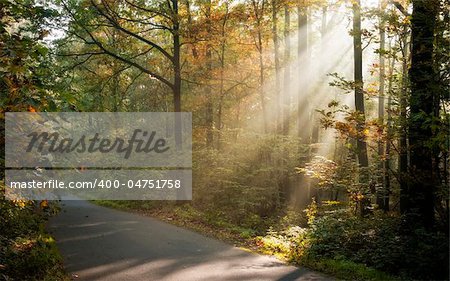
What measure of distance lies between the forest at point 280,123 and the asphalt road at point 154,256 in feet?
2.15

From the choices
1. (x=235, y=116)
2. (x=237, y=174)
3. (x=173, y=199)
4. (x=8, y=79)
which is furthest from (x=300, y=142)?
(x=8, y=79)

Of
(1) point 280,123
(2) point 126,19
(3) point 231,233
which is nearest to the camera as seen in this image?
(3) point 231,233

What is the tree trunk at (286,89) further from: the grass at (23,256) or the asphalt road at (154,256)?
the grass at (23,256)

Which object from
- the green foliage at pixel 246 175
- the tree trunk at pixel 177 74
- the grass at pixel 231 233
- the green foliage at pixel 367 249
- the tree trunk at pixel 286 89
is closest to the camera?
the green foliage at pixel 367 249

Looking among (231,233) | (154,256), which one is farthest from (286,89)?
(154,256)

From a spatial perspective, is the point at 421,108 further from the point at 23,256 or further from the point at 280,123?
the point at 280,123

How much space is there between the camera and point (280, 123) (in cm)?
2367

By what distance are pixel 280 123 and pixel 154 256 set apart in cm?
1521

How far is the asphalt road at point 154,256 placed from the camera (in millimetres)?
8258

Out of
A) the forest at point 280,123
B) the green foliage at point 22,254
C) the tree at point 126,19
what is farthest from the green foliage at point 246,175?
the green foliage at point 22,254

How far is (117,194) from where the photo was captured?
22.7 m

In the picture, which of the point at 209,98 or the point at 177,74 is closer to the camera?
the point at 177,74

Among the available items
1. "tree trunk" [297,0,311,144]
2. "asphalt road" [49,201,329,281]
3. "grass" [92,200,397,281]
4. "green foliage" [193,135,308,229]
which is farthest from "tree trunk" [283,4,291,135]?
"asphalt road" [49,201,329,281]

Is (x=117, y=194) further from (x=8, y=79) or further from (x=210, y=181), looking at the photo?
(x=8, y=79)
